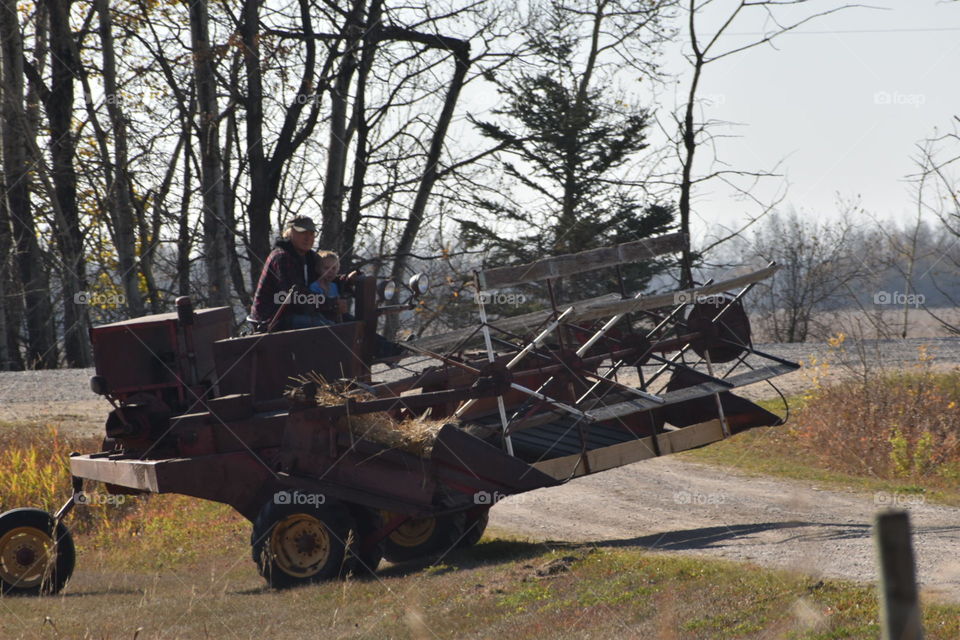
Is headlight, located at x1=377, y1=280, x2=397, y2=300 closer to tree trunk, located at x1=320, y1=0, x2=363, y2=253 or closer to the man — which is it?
the man

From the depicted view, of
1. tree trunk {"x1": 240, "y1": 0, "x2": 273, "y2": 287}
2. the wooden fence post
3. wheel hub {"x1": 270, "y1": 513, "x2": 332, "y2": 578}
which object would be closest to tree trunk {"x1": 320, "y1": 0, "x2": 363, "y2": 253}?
tree trunk {"x1": 240, "y1": 0, "x2": 273, "y2": 287}

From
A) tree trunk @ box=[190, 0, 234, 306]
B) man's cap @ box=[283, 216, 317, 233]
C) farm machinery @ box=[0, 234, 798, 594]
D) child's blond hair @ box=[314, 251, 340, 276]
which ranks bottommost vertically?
farm machinery @ box=[0, 234, 798, 594]

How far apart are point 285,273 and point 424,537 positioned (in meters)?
2.68

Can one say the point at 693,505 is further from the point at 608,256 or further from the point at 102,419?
the point at 102,419

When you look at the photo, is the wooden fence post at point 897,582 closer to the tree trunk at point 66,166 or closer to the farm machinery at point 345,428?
the farm machinery at point 345,428

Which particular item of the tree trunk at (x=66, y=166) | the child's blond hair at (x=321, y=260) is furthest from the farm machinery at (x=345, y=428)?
the tree trunk at (x=66, y=166)

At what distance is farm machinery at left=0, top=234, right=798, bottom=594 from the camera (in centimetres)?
880

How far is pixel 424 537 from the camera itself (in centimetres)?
1005

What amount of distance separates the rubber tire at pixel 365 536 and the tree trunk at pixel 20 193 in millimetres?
16279

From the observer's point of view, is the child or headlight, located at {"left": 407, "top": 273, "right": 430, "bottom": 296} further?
the child

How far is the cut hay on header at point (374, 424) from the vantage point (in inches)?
342

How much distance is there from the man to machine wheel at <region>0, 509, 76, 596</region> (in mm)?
2676

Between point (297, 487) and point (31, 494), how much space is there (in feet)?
25.5

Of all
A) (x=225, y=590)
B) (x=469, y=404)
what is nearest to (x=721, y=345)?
(x=469, y=404)
